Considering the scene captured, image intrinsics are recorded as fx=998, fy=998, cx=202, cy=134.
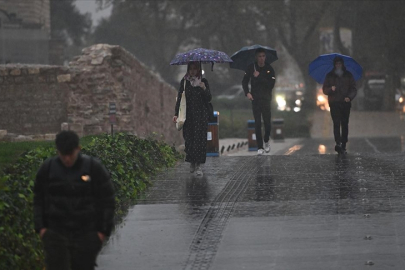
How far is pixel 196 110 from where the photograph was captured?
13672mm

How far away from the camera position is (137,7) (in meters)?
65.9

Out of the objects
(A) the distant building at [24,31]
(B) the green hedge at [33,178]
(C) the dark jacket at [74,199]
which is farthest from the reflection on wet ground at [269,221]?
(A) the distant building at [24,31]

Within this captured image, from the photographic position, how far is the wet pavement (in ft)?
28.5

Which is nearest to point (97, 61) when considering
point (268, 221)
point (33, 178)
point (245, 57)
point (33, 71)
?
point (33, 71)

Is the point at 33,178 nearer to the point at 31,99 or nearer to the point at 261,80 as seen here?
the point at 261,80

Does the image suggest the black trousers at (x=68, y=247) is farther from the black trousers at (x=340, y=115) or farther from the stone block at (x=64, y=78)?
the stone block at (x=64, y=78)

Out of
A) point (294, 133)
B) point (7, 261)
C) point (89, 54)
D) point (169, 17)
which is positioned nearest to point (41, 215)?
point (7, 261)

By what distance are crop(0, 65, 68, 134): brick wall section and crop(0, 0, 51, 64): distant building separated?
61.0 feet

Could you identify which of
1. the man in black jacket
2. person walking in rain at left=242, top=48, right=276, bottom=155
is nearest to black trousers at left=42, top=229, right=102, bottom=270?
the man in black jacket

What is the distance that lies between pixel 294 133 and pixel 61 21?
3902cm

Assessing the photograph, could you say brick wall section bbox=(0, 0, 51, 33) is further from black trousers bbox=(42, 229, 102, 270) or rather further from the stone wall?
black trousers bbox=(42, 229, 102, 270)

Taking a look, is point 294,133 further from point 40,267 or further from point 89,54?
point 40,267

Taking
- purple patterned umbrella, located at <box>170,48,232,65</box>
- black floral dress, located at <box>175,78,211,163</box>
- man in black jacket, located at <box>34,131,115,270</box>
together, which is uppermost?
purple patterned umbrella, located at <box>170,48,232,65</box>

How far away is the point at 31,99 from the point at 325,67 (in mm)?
8349
